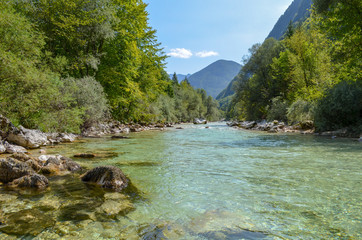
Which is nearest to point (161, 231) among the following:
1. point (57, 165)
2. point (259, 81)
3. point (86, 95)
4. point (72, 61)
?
point (57, 165)

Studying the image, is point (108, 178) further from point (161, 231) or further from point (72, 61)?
point (72, 61)

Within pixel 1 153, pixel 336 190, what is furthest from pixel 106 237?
pixel 1 153

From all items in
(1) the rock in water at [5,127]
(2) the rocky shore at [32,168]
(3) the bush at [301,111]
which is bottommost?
(2) the rocky shore at [32,168]

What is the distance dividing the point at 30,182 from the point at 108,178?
60.1 inches

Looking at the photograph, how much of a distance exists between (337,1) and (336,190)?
14.0m

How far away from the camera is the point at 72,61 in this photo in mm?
17656

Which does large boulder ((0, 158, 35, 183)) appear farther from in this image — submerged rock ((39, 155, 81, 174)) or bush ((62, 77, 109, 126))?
bush ((62, 77, 109, 126))

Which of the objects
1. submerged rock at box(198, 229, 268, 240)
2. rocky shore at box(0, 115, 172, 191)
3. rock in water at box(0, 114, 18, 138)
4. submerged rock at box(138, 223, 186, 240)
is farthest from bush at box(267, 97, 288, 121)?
submerged rock at box(138, 223, 186, 240)

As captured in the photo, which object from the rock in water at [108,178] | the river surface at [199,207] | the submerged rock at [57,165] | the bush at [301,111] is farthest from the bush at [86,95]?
the bush at [301,111]

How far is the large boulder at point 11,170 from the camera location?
4.89m

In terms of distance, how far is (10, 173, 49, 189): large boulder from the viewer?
4.53m

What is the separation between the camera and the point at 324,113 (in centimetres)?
1675

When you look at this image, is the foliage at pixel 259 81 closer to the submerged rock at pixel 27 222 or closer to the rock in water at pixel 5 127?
the rock in water at pixel 5 127

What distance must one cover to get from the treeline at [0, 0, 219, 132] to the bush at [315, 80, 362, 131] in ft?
52.8
